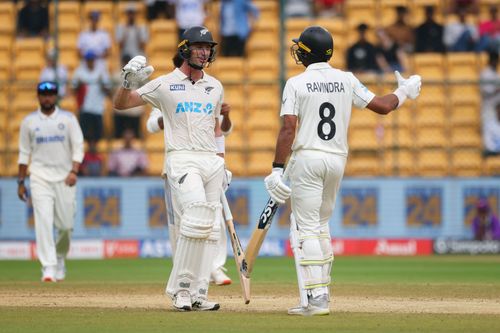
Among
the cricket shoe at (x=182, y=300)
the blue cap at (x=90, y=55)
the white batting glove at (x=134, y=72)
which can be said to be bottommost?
the cricket shoe at (x=182, y=300)

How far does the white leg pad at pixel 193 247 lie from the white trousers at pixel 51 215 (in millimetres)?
3781

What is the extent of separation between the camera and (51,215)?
1227 centimetres

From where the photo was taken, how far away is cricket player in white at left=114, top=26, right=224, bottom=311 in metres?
8.56

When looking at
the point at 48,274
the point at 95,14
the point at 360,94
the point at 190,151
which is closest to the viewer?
the point at 360,94

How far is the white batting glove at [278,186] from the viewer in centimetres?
825

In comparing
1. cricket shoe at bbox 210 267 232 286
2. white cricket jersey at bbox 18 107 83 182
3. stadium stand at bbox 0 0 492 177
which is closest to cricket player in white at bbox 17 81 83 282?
white cricket jersey at bbox 18 107 83 182

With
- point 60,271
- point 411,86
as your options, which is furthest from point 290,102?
point 60,271

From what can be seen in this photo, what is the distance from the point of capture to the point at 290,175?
836 cm

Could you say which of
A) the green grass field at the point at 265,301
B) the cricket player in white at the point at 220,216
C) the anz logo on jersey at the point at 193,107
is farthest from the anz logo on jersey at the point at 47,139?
the anz logo on jersey at the point at 193,107

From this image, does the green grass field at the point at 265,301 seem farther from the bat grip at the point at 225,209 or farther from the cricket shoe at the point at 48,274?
the bat grip at the point at 225,209

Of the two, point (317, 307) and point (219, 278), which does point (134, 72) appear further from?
point (219, 278)

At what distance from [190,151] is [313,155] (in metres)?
1.03

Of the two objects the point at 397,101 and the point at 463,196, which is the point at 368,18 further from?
the point at 397,101

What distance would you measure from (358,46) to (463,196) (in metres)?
2.90
